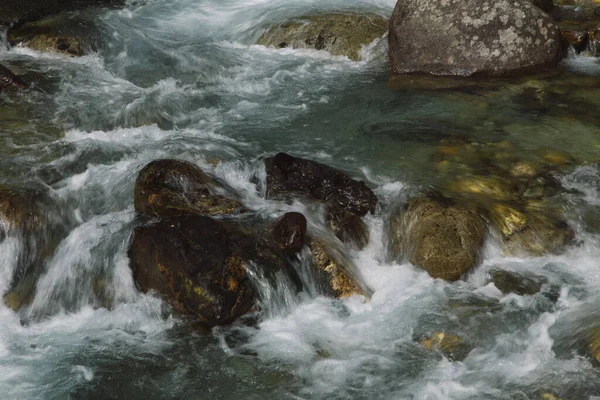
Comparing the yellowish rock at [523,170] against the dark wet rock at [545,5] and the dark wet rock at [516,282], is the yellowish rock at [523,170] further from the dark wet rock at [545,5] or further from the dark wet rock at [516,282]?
the dark wet rock at [545,5]

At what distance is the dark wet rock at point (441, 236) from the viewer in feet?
20.0

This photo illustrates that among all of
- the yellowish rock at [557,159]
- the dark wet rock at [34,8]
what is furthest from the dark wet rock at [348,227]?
the dark wet rock at [34,8]

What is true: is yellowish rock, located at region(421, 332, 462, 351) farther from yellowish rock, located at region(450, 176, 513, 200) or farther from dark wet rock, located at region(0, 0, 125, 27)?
dark wet rock, located at region(0, 0, 125, 27)

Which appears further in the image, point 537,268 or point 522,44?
point 522,44

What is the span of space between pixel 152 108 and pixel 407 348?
16.7ft

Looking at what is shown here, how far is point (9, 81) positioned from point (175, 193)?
399cm

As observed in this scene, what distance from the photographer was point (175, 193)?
6.52 metres

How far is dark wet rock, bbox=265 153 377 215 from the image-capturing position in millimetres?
6805

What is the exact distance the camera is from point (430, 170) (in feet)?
24.1

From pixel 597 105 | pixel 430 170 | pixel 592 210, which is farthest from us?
pixel 597 105

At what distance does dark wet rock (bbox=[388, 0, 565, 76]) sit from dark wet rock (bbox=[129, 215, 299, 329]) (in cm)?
484

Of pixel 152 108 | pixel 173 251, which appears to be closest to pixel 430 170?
pixel 173 251

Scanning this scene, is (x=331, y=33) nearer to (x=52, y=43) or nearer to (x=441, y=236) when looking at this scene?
(x=52, y=43)

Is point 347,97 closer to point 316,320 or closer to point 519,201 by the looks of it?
point 519,201
